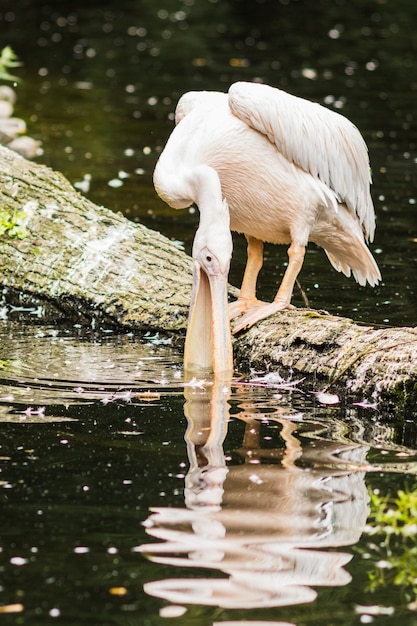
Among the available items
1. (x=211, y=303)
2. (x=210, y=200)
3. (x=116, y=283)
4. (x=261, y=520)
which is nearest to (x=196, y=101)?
(x=210, y=200)

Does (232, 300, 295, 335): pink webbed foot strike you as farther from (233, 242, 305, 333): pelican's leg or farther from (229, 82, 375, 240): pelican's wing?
(229, 82, 375, 240): pelican's wing

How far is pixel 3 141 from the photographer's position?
10.2m

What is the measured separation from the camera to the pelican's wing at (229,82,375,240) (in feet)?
19.7

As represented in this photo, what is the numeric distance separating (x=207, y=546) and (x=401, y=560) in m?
0.62

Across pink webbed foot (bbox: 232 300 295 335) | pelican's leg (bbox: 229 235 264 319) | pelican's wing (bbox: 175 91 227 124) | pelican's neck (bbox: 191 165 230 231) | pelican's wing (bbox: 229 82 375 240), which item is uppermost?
pelican's wing (bbox: 175 91 227 124)

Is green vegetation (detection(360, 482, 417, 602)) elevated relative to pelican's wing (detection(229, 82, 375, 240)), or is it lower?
lower

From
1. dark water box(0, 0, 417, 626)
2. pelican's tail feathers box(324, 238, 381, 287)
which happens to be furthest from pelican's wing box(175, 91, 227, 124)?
dark water box(0, 0, 417, 626)

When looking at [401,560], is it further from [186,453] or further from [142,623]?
[186,453]

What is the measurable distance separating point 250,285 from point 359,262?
0.65 meters

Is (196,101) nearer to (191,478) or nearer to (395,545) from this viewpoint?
(191,478)

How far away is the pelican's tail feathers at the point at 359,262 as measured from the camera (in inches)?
256

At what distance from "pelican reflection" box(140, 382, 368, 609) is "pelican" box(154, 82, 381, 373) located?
889 millimetres

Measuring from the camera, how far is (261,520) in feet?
13.2

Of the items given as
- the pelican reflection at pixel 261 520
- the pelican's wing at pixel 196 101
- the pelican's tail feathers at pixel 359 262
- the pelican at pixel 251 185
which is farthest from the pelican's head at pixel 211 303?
the pelican's tail feathers at pixel 359 262
